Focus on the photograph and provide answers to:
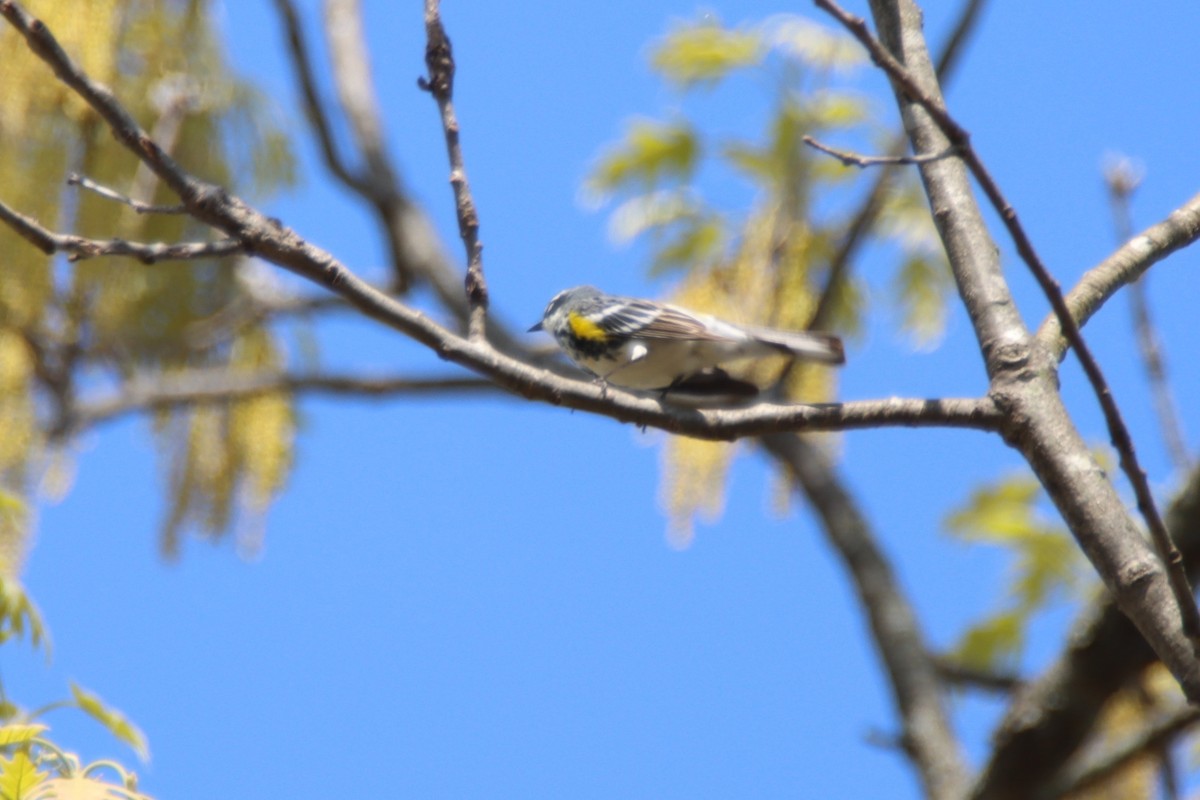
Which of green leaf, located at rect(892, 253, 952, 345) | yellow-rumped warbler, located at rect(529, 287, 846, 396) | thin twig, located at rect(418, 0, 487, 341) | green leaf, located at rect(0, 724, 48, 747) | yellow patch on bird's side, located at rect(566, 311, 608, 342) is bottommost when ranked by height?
green leaf, located at rect(0, 724, 48, 747)

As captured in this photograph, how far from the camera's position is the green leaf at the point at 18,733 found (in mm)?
1376

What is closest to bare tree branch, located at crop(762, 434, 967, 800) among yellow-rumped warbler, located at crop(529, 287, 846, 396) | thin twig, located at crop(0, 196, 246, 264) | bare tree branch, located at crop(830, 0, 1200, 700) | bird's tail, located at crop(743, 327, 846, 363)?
yellow-rumped warbler, located at crop(529, 287, 846, 396)

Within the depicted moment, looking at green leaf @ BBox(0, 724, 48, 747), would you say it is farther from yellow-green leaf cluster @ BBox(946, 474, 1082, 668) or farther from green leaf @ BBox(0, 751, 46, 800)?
yellow-green leaf cluster @ BBox(946, 474, 1082, 668)

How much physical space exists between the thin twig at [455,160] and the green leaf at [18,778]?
0.84 m

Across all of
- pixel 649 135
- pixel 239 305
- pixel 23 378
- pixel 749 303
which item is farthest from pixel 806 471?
pixel 23 378

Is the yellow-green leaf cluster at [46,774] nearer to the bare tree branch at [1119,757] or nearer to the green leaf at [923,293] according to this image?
the bare tree branch at [1119,757]

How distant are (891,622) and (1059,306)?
3.15 meters

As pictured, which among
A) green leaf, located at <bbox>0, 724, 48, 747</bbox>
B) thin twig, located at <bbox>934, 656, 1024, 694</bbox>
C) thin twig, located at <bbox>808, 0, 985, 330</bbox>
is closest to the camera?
green leaf, located at <bbox>0, 724, 48, 747</bbox>

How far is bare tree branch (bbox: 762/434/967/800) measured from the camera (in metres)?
3.70

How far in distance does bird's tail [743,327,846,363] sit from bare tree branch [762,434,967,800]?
27.2 inches

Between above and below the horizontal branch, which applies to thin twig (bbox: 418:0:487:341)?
below

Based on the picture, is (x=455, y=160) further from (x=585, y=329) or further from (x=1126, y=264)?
(x=585, y=329)

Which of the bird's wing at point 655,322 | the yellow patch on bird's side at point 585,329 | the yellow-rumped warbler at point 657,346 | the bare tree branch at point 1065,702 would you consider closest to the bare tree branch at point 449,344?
the bare tree branch at point 1065,702

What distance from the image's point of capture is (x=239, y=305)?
5406 millimetres
